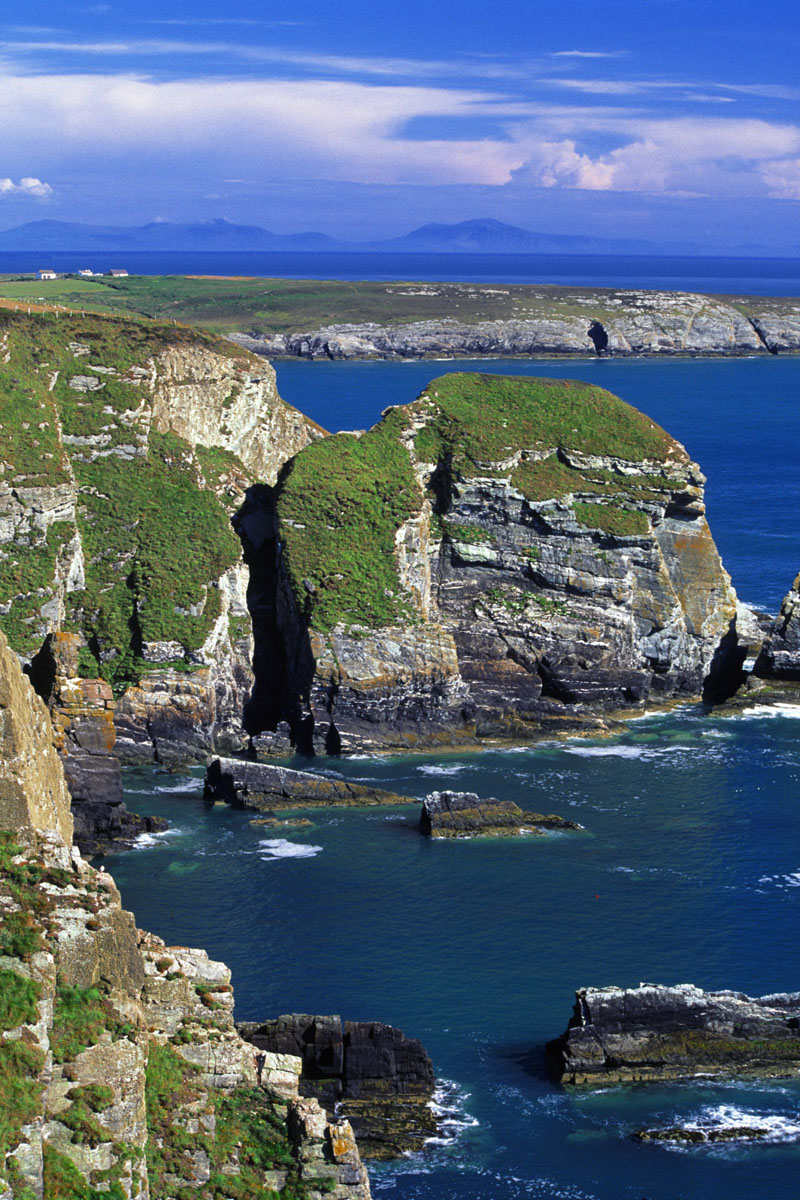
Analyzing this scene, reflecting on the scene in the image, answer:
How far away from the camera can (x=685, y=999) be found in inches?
1756

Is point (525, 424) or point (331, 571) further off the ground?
point (525, 424)

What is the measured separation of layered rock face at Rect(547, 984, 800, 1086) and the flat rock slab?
2307 centimetres

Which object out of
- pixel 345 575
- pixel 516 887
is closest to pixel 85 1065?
pixel 516 887

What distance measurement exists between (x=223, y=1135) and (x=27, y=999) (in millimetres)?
7858

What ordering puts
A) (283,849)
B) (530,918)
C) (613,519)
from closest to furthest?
(530,918) < (283,849) < (613,519)

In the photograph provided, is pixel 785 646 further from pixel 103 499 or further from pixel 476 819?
pixel 103 499

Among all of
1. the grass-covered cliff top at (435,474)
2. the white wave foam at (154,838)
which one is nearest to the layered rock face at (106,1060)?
the white wave foam at (154,838)

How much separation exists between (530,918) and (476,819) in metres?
8.87

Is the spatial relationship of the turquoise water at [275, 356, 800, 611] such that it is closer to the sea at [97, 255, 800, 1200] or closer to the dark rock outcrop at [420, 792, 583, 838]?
the sea at [97, 255, 800, 1200]

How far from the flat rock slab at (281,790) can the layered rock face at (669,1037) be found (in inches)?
908

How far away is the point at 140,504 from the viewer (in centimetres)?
8431

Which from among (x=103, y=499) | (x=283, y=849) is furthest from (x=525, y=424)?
(x=283, y=849)

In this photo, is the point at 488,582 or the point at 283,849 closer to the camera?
the point at 283,849

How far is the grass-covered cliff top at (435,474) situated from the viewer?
79250 millimetres
